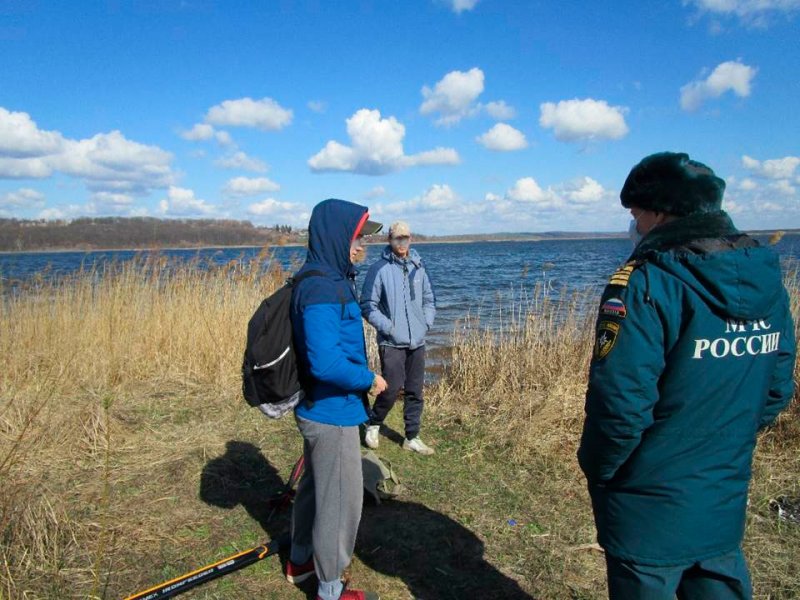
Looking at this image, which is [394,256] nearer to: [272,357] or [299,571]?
[272,357]

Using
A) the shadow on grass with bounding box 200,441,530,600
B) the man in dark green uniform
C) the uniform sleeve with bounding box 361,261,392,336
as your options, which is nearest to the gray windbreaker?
the uniform sleeve with bounding box 361,261,392,336

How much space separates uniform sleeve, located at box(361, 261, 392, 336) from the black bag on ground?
2.00m

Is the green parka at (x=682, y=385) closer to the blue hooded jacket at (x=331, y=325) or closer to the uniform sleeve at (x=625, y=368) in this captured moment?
the uniform sleeve at (x=625, y=368)

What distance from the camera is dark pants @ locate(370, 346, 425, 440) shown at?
14.4 feet

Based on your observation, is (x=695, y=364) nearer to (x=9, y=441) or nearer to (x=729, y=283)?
(x=729, y=283)

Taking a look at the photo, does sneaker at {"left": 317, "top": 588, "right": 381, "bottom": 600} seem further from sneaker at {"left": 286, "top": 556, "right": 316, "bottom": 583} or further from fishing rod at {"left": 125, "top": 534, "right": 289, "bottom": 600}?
fishing rod at {"left": 125, "top": 534, "right": 289, "bottom": 600}

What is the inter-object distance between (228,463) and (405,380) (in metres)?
1.50

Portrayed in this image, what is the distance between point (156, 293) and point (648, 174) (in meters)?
6.83

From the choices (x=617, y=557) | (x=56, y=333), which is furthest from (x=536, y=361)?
(x=56, y=333)

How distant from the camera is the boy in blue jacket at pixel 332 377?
2.21m

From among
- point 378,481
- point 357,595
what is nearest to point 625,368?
point 357,595

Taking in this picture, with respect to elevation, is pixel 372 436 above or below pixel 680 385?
below

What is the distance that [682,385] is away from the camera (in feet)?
4.90

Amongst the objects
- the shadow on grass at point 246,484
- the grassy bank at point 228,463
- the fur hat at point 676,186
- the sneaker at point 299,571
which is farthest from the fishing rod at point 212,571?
the fur hat at point 676,186
